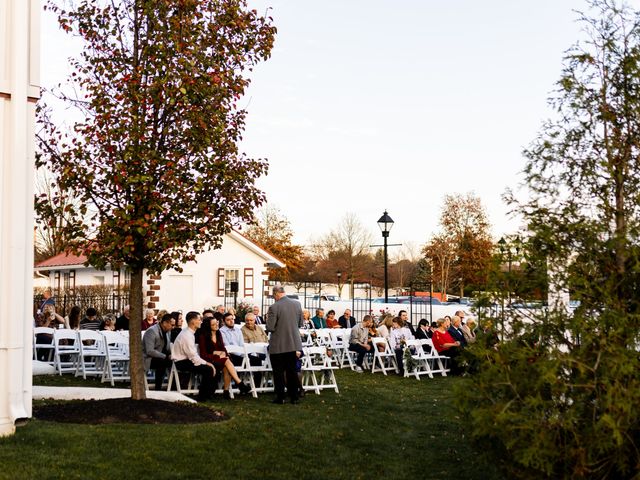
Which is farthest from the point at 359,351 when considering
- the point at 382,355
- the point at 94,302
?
the point at 94,302

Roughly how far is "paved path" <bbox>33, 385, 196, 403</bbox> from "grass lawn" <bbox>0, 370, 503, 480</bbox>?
0.65 meters

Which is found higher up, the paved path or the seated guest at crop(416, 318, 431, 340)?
the seated guest at crop(416, 318, 431, 340)

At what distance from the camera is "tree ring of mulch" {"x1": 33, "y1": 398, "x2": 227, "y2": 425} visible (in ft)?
29.6

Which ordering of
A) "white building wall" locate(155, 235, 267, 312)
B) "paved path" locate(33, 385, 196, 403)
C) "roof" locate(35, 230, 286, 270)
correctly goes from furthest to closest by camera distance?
"roof" locate(35, 230, 286, 270)
"white building wall" locate(155, 235, 267, 312)
"paved path" locate(33, 385, 196, 403)

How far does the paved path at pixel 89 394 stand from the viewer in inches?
436

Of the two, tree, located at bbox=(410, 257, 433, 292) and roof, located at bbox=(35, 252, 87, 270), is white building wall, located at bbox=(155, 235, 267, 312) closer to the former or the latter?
roof, located at bbox=(35, 252, 87, 270)

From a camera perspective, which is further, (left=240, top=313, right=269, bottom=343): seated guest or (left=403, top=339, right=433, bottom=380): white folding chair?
(left=403, top=339, right=433, bottom=380): white folding chair

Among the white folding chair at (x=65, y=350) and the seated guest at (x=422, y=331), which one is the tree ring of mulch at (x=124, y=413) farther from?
the seated guest at (x=422, y=331)

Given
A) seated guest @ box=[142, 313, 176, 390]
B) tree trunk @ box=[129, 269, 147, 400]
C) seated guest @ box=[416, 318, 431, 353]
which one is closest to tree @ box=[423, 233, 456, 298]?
seated guest @ box=[416, 318, 431, 353]

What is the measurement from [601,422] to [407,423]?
6541 mm

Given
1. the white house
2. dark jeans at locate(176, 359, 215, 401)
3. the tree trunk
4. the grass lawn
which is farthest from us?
the white house

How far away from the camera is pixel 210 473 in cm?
708

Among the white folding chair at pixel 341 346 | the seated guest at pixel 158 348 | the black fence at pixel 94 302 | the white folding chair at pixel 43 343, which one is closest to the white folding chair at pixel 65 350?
the white folding chair at pixel 43 343

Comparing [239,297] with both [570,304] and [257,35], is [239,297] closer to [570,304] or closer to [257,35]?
[257,35]
